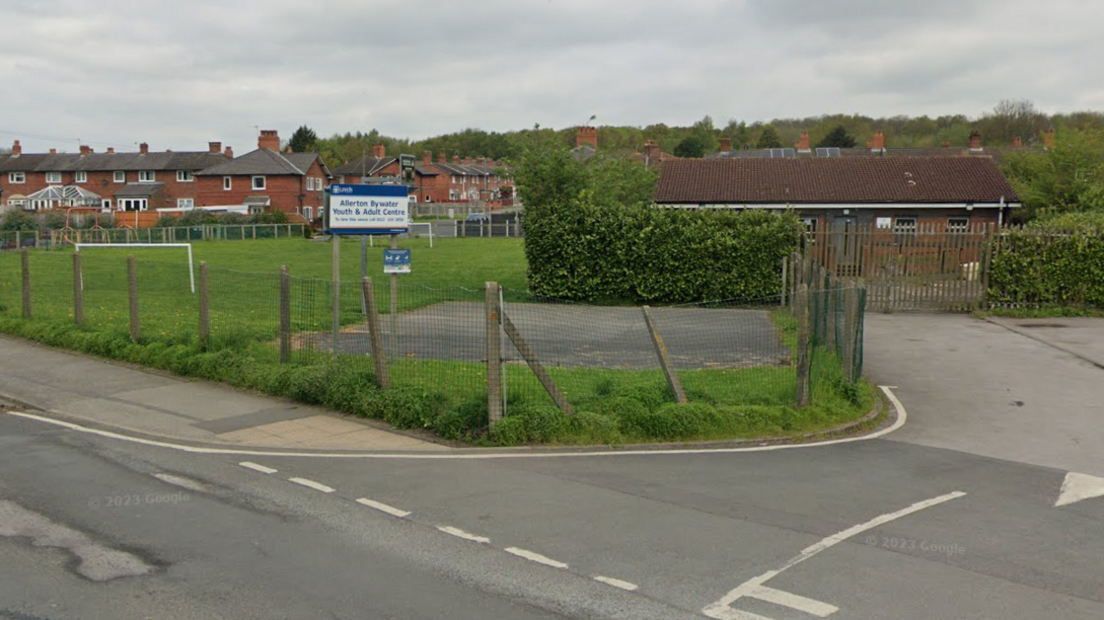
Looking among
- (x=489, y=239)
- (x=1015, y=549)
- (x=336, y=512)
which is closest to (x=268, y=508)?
(x=336, y=512)

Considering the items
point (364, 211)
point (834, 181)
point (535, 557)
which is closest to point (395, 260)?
point (364, 211)

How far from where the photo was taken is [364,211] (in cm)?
1366

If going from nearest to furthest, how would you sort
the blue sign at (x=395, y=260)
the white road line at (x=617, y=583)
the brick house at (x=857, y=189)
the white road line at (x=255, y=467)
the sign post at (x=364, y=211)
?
1. the white road line at (x=617, y=583)
2. the white road line at (x=255, y=467)
3. the blue sign at (x=395, y=260)
4. the sign post at (x=364, y=211)
5. the brick house at (x=857, y=189)

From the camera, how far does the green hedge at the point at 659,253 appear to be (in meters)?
24.5

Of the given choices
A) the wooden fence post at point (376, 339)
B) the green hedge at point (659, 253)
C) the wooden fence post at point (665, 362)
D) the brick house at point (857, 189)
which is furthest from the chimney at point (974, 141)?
the wooden fence post at point (376, 339)

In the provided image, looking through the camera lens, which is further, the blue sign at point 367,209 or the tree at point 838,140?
the tree at point 838,140

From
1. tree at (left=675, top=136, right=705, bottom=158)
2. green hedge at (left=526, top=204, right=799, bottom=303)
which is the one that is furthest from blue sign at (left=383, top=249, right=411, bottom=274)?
tree at (left=675, top=136, right=705, bottom=158)

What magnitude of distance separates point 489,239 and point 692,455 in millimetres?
51420

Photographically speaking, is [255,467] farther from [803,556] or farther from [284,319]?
[803,556]

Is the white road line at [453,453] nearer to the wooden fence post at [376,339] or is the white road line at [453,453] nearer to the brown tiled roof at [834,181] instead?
the wooden fence post at [376,339]

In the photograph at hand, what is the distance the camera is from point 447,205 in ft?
318

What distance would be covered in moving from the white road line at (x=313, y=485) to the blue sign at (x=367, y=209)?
526 cm

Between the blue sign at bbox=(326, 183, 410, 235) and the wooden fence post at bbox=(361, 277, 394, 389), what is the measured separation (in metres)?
2.23

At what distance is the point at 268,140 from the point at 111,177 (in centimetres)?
2056
